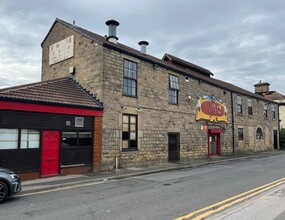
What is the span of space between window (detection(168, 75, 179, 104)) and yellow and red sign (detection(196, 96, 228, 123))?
9.33 feet

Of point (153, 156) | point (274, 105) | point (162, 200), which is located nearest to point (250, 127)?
point (274, 105)

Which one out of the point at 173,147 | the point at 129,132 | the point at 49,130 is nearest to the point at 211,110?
the point at 173,147

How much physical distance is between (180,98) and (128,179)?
30.2 ft

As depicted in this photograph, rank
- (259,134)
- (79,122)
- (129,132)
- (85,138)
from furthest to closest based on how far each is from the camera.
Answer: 1. (259,134)
2. (129,132)
3. (85,138)
4. (79,122)

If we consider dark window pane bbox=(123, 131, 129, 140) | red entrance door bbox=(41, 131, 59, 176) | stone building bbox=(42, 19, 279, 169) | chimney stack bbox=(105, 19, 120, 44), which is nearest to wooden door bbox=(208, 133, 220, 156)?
stone building bbox=(42, 19, 279, 169)

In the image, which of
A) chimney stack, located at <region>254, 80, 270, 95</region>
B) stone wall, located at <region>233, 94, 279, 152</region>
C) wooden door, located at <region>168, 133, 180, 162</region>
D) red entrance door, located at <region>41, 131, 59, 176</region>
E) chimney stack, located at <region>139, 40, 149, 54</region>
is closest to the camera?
red entrance door, located at <region>41, 131, 59, 176</region>

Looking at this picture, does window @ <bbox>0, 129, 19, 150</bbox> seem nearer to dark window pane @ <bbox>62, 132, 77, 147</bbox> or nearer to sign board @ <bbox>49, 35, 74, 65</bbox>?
dark window pane @ <bbox>62, 132, 77, 147</bbox>

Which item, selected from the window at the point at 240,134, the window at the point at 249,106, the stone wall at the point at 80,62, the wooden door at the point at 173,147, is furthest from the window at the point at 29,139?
the window at the point at 249,106

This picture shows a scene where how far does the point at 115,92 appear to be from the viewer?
594 inches

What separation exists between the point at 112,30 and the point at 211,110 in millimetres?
11006

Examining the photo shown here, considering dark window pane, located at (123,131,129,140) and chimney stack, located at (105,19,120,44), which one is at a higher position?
chimney stack, located at (105,19,120,44)

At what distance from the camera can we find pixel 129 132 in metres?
15.8

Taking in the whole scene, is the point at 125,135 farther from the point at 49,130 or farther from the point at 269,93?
the point at 269,93

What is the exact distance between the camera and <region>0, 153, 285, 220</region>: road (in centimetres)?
668
